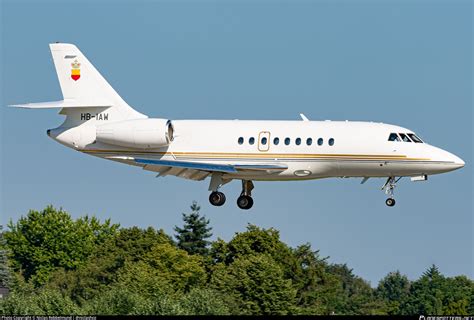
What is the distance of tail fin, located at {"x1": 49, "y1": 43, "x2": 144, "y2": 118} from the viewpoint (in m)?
73.6

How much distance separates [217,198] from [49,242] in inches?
2421

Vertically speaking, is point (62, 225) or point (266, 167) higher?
point (62, 225)

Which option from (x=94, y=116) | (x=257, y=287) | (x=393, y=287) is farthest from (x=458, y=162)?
(x=393, y=287)

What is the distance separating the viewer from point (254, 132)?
69250 mm

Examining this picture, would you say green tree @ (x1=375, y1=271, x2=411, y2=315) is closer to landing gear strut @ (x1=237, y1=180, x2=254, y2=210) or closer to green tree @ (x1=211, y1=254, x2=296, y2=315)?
green tree @ (x1=211, y1=254, x2=296, y2=315)

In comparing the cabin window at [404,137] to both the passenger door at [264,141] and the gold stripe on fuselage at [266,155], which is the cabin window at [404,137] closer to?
the gold stripe on fuselage at [266,155]

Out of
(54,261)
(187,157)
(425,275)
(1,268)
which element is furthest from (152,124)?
(425,275)

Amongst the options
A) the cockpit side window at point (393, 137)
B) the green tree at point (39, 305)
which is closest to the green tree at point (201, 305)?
the green tree at point (39, 305)

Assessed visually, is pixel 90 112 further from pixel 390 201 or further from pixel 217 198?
pixel 390 201

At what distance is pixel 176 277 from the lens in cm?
10344

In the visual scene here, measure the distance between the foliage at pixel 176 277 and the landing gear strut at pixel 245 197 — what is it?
610cm

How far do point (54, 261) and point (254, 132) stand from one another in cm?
6167

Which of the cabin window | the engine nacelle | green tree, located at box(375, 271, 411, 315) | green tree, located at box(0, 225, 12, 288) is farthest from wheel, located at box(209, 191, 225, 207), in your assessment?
green tree, located at box(375, 271, 411, 315)

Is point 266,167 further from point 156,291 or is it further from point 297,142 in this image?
point 156,291
